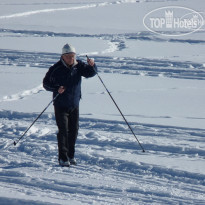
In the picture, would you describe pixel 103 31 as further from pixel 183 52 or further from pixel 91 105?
pixel 91 105

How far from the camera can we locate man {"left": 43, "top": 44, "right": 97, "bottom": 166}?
465 cm

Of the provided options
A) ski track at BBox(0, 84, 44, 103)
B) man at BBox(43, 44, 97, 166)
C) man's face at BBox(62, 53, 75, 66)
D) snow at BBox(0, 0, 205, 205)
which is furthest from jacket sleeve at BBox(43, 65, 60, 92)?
ski track at BBox(0, 84, 44, 103)

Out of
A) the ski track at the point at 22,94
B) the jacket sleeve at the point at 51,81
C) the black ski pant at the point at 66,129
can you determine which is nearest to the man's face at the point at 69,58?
the jacket sleeve at the point at 51,81

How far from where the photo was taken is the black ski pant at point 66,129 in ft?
15.6

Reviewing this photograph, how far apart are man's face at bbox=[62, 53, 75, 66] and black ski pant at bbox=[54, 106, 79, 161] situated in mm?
517

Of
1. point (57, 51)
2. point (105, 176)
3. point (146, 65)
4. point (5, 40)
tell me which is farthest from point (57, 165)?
point (5, 40)

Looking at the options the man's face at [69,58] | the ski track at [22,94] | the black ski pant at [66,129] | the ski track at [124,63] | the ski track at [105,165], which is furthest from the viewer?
the ski track at [124,63]

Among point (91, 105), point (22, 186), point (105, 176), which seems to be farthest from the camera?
point (91, 105)

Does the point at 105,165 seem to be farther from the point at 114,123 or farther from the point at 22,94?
the point at 22,94

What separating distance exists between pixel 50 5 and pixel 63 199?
21.8 meters

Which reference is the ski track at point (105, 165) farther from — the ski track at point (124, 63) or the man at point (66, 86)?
the ski track at point (124, 63)

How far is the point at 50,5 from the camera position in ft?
81.0

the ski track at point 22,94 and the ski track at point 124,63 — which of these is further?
the ski track at point 124,63

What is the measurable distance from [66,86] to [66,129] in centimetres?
49
